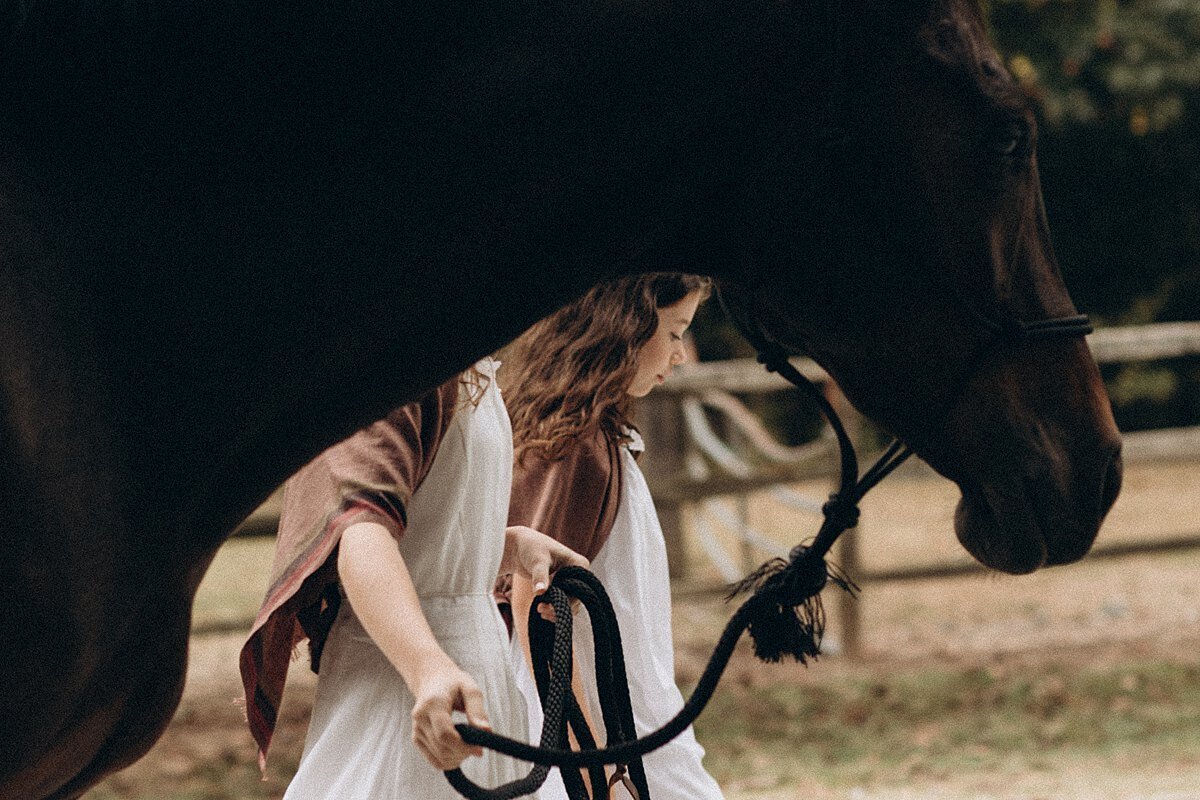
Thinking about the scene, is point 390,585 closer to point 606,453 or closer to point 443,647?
point 443,647

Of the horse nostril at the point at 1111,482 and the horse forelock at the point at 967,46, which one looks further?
the horse nostril at the point at 1111,482

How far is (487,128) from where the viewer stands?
4.51 ft

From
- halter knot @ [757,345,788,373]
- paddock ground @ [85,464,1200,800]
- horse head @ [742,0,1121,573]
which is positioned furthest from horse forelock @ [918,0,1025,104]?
paddock ground @ [85,464,1200,800]

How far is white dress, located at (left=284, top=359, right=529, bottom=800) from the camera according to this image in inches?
84.0

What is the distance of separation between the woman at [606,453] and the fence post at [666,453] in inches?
217

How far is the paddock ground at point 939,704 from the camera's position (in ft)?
18.1

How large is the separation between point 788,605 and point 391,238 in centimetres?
73

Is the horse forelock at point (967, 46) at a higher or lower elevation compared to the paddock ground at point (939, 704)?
higher

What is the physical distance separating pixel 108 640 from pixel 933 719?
547 cm

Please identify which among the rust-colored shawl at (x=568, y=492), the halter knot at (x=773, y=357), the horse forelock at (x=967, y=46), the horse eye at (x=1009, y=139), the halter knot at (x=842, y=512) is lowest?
the rust-colored shawl at (x=568, y=492)

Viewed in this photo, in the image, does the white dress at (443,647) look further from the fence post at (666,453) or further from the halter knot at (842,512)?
the fence post at (666,453)

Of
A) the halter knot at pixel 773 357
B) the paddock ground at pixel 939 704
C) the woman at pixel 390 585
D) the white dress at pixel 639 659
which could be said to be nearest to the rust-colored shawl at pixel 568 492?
the white dress at pixel 639 659

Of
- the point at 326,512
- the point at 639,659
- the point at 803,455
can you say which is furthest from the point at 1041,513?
the point at 803,455

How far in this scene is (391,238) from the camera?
1.38 m
